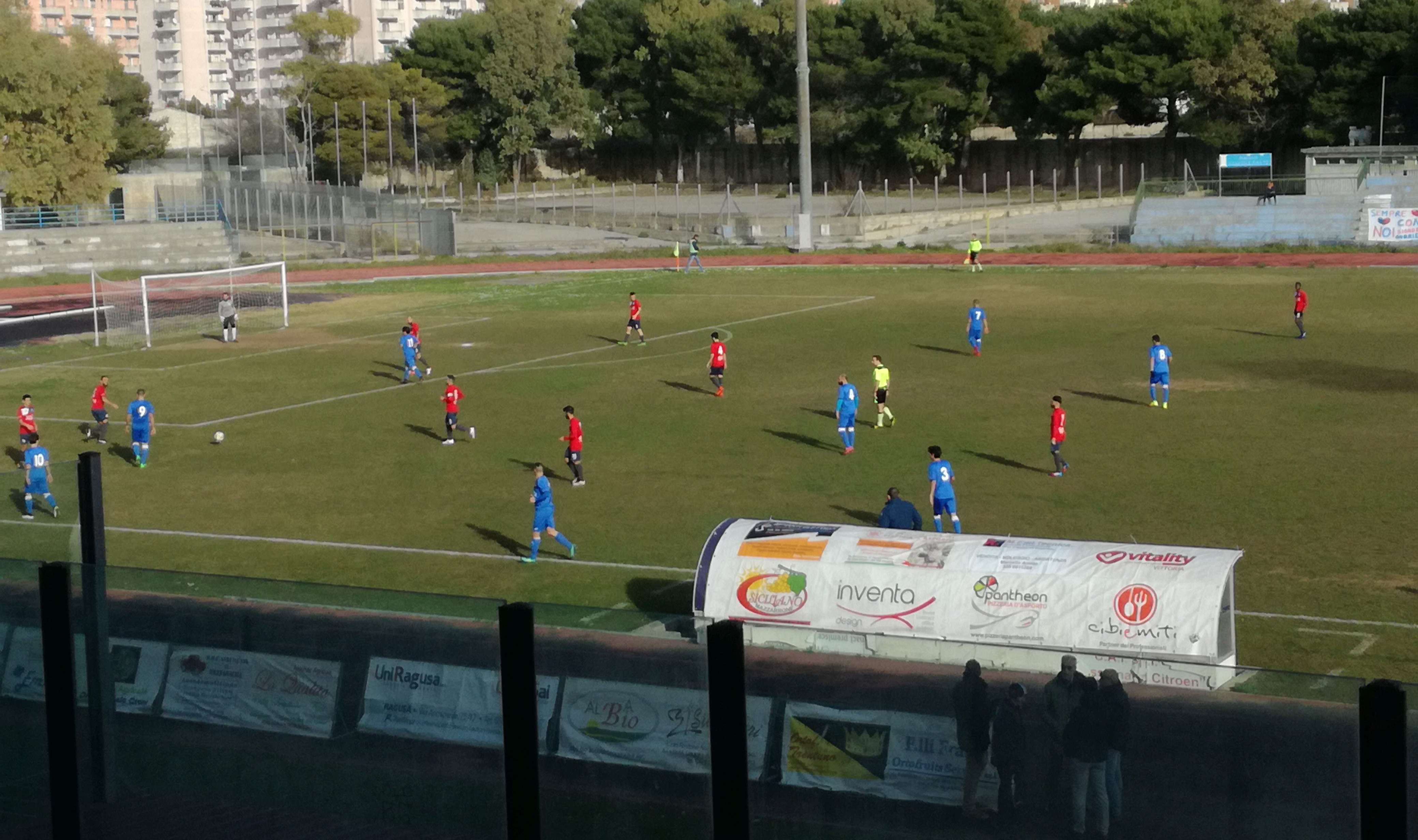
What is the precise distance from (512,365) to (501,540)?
1678cm

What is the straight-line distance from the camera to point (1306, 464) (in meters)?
23.9

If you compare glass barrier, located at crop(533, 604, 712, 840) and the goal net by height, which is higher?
the goal net

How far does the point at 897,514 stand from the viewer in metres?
17.4

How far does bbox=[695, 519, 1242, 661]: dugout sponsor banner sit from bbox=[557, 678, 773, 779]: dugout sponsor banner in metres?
5.39

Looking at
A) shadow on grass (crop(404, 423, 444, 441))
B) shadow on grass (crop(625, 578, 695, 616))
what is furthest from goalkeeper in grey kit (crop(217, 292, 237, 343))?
shadow on grass (crop(625, 578, 695, 616))

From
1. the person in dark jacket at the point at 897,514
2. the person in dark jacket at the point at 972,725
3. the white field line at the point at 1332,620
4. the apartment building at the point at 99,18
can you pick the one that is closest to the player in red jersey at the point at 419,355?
the person in dark jacket at the point at 897,514

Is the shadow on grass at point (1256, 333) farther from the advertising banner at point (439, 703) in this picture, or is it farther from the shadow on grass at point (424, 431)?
the advertising banner at point (439, 703)

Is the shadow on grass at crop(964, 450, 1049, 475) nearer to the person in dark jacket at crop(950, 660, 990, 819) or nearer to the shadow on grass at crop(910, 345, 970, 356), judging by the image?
the shadow on grass at crop(910, 345, 970, 356)

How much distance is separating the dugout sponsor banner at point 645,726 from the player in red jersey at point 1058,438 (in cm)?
1588

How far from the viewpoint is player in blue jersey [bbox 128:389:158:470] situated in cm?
2644

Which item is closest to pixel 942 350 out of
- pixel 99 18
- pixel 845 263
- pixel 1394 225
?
pixel 845 263

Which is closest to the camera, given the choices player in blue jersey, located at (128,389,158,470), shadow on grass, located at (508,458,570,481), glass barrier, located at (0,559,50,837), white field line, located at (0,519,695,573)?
glass barrier, located at (0,559,50,837)

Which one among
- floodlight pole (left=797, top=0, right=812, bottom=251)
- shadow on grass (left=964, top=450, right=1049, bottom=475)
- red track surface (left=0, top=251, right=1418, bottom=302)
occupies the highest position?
floodlight pole (left=797, top=0, right=812, bottom=251)

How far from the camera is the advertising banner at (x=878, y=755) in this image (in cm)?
777
